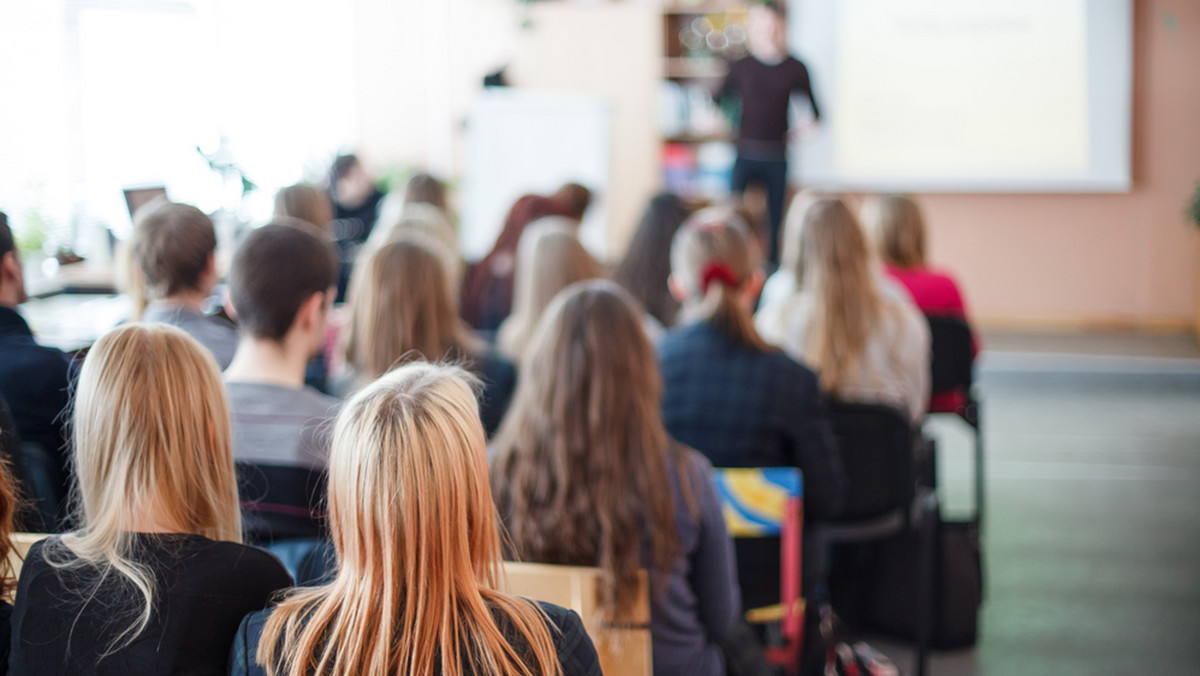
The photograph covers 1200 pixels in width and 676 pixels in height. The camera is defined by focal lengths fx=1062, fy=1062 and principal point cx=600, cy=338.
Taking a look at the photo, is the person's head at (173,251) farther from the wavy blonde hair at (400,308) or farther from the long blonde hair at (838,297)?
the long blonde hair at (838,297)

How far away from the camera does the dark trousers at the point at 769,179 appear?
22.7ft

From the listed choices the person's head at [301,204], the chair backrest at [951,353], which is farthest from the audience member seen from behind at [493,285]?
the chair backrest at [951,353]

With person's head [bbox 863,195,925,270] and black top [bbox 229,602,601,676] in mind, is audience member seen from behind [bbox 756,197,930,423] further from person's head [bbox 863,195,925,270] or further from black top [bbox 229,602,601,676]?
black top [bbox 229,602,601,676]

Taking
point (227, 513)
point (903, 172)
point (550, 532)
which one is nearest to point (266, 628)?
point (227, 513)

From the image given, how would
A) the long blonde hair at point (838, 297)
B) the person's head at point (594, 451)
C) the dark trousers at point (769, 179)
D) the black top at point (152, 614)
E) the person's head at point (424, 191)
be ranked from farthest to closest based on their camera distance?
the dark trousers at point (769, 179)
the person's head at point (424, 191)
the long blonde hair at point (838, 297)
the person's head at point (594, 451)
the black top at point (152, 614)

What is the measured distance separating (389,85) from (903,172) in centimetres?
384

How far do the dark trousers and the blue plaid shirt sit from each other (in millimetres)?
4708

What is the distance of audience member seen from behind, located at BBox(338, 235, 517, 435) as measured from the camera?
8.38 ft

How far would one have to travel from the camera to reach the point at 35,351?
197cm

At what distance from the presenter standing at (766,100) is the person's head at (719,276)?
4139mm

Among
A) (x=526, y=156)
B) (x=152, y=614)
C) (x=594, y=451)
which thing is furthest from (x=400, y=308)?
(x=526, y=156)

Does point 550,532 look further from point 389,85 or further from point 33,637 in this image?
point 389,85

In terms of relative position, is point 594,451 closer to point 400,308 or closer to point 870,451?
point 400,308

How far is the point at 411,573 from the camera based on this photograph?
1.09 m
